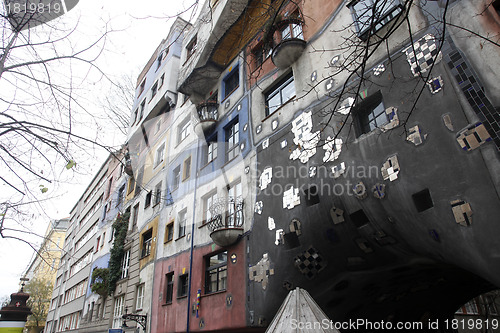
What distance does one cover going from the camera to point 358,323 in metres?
8.66

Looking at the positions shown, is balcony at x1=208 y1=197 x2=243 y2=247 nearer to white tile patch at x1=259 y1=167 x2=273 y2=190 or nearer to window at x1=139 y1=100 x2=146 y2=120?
white tile patch at x1=259 y1=167 x2=273 y2=190

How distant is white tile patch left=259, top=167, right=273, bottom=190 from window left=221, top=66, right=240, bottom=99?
471cm

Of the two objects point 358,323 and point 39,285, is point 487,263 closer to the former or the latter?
point 358,323

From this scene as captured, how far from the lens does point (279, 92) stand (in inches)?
396

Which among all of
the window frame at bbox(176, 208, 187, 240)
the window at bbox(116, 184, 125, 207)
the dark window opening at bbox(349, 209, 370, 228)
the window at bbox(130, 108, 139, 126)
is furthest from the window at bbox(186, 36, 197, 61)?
the dark window opening at bbox(349, 209, 370, 228)

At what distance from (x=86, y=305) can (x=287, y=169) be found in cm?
1890

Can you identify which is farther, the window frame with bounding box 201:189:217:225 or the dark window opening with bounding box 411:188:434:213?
the window frame with bounding box 201:189:217:225

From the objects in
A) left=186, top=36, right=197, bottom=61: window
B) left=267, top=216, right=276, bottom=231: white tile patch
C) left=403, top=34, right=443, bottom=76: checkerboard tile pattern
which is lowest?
left=267, top=216, right=276, bottom=231: white tile patch

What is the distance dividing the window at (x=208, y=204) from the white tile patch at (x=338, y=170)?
5.53m

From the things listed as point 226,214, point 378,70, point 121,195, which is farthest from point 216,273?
point 121,195

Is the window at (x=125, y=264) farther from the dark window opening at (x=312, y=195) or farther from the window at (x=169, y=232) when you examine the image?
the dark window opening at (x=312, y=195)

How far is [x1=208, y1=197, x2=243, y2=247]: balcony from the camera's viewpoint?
9.50 metres

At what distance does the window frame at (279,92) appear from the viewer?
381 inches

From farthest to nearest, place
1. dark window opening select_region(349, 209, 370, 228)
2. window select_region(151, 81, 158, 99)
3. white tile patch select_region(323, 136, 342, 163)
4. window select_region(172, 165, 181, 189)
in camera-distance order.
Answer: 1. window select_region(151, 81, 158, 99)
2. window select_region(172, 165, 181, 189)
3. white tile patch select_region(323, 136, 342, 163)
4. dark window opening select_region(349, 209, 370, 228)
